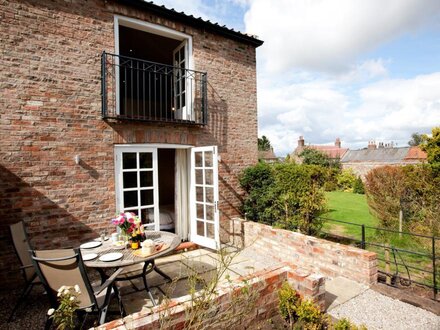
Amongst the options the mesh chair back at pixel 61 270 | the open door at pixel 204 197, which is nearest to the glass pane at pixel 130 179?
the open door at pixel 204 197

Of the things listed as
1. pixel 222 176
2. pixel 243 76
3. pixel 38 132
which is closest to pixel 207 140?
pixel 222 176

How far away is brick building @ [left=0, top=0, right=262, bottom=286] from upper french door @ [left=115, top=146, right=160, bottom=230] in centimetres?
2

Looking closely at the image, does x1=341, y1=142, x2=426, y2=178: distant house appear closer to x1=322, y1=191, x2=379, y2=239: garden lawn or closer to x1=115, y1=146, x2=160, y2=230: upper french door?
x1=322, y1=191, x2=379, y2=239: garden lawn

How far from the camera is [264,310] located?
2.98 meters

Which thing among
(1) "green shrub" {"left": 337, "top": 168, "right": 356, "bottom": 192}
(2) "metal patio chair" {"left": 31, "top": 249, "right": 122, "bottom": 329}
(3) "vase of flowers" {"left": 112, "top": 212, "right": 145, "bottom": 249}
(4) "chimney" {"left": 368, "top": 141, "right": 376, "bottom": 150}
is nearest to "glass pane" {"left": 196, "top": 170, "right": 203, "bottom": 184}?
(3) "vase of flowers" {"left": 112, "top": 212, "right": 145, "bottom": 249}

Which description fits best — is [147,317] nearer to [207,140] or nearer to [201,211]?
[201,211]

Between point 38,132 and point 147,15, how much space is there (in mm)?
3355

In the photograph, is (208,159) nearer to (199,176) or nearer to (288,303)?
(199,176)

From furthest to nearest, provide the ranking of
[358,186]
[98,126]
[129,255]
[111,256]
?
[358,186]
[98,126]
[129,255]
[111,256]

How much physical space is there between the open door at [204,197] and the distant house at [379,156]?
19943mm

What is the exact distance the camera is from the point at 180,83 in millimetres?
6250

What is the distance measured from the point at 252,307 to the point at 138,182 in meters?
3.45

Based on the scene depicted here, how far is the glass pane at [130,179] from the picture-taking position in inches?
201

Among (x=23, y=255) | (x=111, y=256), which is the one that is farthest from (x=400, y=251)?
(x=23, y=255)
